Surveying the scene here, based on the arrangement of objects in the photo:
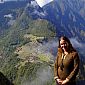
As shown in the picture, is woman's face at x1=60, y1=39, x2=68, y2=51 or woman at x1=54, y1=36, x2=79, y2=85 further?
woman's face at x1=60, y1=39, x2=68, y2=51

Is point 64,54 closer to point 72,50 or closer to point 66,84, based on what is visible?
point 72,50

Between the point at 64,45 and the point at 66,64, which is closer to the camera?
the point at 66,64

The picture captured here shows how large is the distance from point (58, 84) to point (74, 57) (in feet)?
4.69

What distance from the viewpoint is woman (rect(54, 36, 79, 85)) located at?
48.0 feet

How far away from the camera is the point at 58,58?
50.5ft

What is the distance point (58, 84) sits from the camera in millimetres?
15148

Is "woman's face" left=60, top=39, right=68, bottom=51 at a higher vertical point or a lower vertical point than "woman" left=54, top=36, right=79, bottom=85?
higher

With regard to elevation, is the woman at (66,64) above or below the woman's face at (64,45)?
below

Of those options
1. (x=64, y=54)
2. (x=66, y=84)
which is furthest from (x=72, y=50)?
(x=66, y=84)

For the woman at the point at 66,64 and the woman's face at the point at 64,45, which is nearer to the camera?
the woman at the point at 66,64

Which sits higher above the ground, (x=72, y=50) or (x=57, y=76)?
(x=72, y=50)

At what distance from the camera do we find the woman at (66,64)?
1464 cm

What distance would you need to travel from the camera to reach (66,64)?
1490cm

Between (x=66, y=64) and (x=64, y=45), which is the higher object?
(x=64, y=45)
